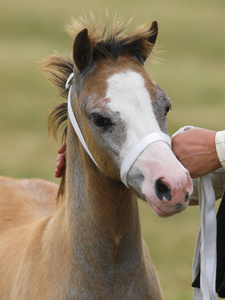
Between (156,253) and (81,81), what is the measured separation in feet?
15.5

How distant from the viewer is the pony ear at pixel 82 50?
11.7 feet

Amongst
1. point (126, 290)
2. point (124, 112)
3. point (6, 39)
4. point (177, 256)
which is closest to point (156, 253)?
point (177, 256)

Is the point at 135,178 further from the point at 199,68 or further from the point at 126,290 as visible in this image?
the point at 199,68

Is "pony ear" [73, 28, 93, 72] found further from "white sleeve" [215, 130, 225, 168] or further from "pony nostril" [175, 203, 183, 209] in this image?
"pony nostril" [175, 203, 183, 209]

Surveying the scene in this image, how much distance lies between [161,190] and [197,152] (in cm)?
38

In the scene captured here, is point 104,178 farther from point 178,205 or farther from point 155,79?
point 155,79

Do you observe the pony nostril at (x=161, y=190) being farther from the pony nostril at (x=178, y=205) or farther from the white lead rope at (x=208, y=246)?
the white lead rope at (x=208, y=246)

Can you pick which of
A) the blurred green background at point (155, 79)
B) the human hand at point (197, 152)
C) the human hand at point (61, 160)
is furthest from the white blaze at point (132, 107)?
the blurred green background at point (155, 79)

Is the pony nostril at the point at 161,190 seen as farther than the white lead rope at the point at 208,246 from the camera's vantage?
No

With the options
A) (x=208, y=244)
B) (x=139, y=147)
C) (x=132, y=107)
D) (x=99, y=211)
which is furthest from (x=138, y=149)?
(x=208, y=244)

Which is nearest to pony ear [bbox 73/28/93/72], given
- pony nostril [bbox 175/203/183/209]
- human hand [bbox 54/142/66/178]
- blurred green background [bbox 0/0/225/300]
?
human hand [bbox 54/142/66/178]

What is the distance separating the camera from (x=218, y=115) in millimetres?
12961

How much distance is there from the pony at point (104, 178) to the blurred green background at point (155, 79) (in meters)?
2.44

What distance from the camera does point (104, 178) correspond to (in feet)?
11.9
